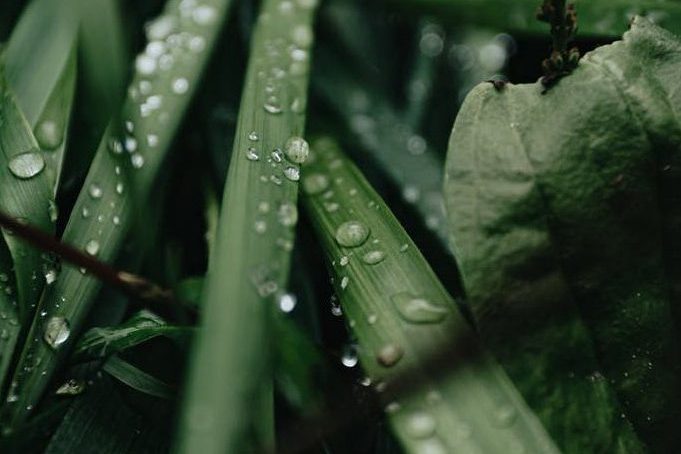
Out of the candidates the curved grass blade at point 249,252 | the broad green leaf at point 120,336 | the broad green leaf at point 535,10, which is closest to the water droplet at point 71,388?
the broad green leaf at point 120,336

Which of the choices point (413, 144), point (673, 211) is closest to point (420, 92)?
point (413, 144)

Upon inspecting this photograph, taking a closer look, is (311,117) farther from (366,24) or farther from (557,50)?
(557,50)

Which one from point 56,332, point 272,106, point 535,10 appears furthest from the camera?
point 535,10

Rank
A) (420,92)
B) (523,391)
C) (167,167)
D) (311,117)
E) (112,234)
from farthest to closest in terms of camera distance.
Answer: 1. (420,92)
2. (311,117)
3. (167,167)
4. (112,234)
5. (523,391)

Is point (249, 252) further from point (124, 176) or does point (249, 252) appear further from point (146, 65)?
point (146, 65)

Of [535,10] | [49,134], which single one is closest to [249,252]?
[49,134]

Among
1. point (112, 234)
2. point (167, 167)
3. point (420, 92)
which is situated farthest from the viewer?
point (420, 92)

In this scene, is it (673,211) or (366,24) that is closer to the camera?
(673,211)
